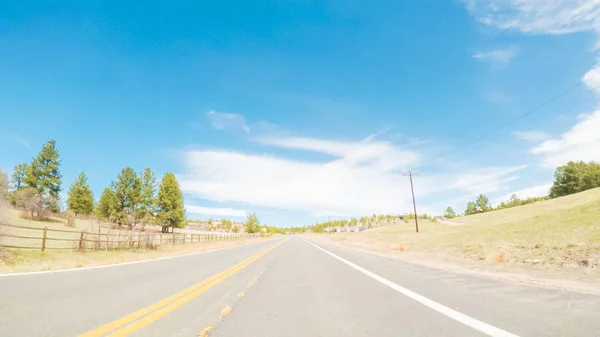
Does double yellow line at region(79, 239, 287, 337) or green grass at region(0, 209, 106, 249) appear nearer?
double yellow line at region(79, 239, 287, 337)

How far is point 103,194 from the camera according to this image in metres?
78.8

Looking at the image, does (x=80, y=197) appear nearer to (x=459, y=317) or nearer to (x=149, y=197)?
(x=149, y=197)

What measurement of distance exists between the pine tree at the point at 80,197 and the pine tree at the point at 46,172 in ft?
33.5

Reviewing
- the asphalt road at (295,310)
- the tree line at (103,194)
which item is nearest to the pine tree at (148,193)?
the tree line at (103,194)

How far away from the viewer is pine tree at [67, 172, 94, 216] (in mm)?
72250

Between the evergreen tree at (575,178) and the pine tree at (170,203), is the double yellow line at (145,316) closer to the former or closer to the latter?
the pine tree at (170,203)

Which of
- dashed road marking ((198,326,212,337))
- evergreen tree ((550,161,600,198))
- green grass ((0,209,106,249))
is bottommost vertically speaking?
dashed road marking ((198,326,212,337))

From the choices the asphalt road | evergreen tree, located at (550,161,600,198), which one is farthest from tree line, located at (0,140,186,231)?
evergreen tree, located at (550,161,600,198)

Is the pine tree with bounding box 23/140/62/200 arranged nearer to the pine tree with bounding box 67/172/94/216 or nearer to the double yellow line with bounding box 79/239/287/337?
the pine tree with bounding box 67/172/94/216

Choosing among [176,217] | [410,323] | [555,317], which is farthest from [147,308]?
[176,217]

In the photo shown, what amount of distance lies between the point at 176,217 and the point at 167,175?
9567 mm

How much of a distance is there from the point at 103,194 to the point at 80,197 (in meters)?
5.81

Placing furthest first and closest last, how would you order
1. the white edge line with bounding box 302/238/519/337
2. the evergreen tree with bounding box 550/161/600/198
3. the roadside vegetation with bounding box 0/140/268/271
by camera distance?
1. the evergreen tree with bounding box 550/161/600/198
2. the roadside vegetation with bounding box 0/140/268/271
3. the white edge line with bounding box 302/238/519/337

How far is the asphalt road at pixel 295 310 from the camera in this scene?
415 cm
